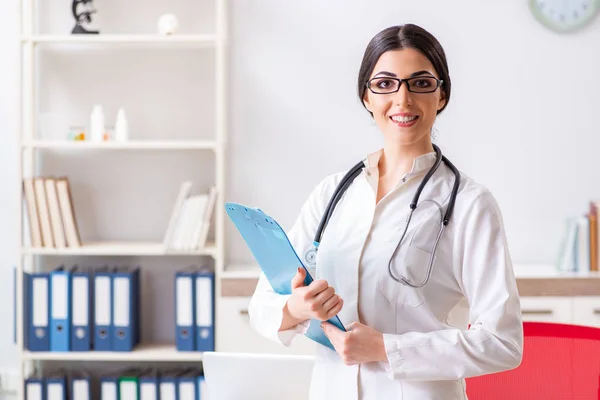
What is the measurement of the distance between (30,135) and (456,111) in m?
1.80

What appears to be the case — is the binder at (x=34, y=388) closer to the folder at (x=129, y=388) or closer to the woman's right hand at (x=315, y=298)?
the folder at (x=129, y=388)

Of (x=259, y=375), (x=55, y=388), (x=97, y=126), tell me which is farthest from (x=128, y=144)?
(x=259, y=375)

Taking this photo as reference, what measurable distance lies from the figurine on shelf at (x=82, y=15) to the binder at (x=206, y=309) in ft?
3.72

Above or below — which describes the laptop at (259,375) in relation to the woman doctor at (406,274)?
below

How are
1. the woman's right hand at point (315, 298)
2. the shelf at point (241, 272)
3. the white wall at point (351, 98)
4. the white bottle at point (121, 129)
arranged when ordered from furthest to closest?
the white wall at point (351, 98)
the white bottle at point (121, 129)
the shelf at point (241, 272)
the woman's right hand at point (315, 298)

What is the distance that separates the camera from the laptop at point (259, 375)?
1.38 metres

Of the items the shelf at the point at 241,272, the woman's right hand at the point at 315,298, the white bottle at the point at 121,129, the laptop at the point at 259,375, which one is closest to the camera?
the woman's right hand at the point at 315,298

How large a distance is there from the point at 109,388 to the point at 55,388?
9.0 inches

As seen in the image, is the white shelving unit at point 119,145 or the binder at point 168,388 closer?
the white shelving unit at point 119,145

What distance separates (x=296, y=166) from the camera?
3.29m

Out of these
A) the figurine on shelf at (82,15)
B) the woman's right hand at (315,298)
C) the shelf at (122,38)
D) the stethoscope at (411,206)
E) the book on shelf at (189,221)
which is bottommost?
the book on shelf at (189,221)

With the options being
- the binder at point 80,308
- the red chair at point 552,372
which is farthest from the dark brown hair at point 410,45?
the binder at point 80,308

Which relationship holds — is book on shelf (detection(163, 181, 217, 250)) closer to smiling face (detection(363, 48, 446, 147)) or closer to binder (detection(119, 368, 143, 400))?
binder (detection(119, 368, 143, 400))

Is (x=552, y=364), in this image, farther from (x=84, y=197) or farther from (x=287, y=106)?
(x=84, y=197)
